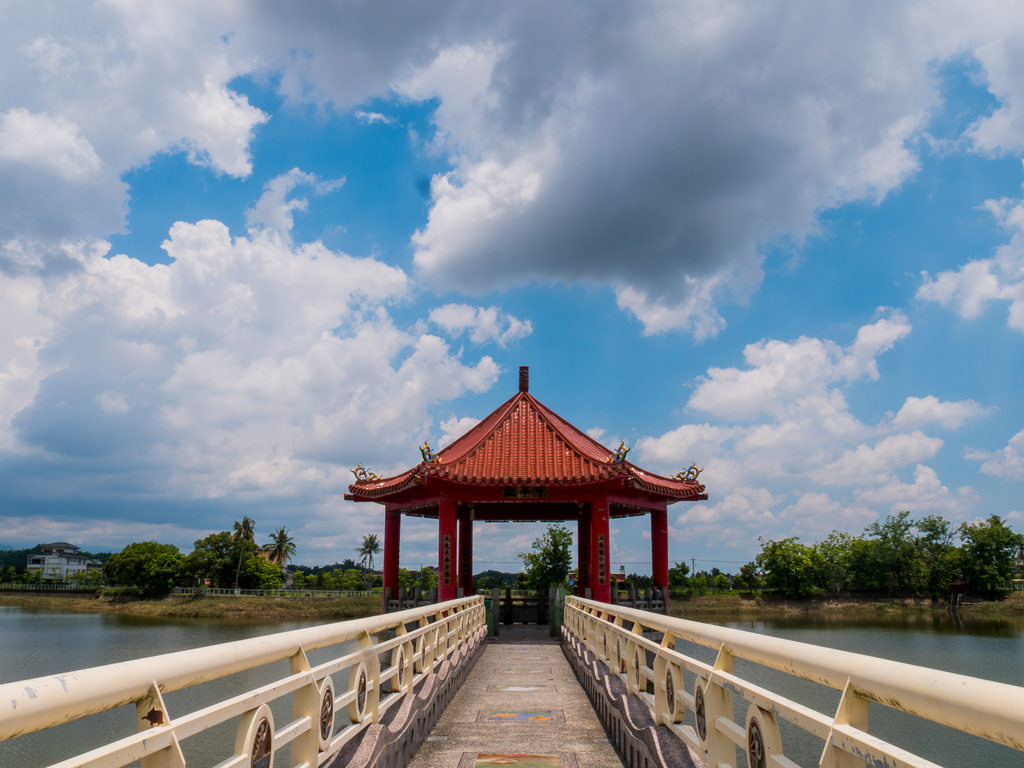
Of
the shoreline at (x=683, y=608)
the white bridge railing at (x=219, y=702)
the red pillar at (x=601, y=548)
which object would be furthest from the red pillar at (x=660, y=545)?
the shoreline at (x=683, y=608)

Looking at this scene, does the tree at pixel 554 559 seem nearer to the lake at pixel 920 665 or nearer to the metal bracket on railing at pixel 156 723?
the lake at pixel 920 665

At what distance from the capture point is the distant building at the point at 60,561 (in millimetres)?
119562

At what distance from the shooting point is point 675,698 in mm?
3982

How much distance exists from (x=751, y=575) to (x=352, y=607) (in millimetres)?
33647

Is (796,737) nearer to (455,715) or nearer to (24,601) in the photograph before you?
(455,715)

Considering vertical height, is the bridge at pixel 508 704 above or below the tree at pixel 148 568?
above

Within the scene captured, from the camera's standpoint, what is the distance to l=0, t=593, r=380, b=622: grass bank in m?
46.0

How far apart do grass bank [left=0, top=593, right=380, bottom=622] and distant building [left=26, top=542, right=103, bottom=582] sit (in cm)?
7453

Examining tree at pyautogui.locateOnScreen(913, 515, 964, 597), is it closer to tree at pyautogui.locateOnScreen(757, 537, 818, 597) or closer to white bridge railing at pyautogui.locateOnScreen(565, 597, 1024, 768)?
tree at pyautogui.locateOnScreen(757, 537, 818, 597)

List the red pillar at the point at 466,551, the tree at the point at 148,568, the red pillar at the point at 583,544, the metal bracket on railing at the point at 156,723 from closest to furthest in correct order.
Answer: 1. the metal bracket on railing at the point at 156,723
2. the red pillar at the point at 583,544
3. the red pillar at the point at 466,551
4. the tree at the point at 148,568

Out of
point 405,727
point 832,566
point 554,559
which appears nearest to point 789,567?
point 832,566

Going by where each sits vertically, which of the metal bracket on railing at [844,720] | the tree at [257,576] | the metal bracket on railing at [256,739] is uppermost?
the metal bracket on railing at [844,720]

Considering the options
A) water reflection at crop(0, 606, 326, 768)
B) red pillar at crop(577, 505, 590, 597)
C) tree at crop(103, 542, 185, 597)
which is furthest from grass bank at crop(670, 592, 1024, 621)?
tree at crop(103, 542, 185, 597)

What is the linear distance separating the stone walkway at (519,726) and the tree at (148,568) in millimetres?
53269
